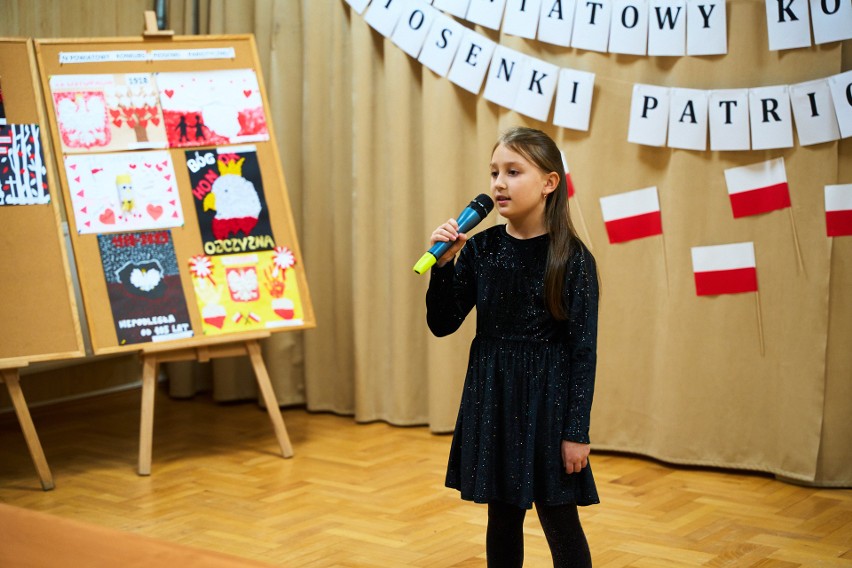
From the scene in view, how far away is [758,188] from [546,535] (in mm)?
1665

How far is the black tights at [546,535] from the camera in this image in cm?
181

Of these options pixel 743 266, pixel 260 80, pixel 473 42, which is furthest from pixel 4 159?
pixel 743 266

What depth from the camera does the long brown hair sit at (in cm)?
177

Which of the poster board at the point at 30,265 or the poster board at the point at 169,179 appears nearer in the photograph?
the poster board at the point at 30,265

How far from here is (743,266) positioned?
3088mm

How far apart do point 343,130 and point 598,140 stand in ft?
3.56

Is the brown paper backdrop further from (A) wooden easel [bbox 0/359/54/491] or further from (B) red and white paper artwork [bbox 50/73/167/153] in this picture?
(A) wooden easel [bbox 0/359/54/491]

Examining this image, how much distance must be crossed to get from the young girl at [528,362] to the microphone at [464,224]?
0.02m

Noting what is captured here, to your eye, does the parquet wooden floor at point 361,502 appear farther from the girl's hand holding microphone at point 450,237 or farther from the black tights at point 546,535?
the girl's hand holding microphone at point 450,237

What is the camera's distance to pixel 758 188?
305 centimetres

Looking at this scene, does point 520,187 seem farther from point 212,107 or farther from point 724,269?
point 212,107

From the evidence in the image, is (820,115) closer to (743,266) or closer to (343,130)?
(743,266)

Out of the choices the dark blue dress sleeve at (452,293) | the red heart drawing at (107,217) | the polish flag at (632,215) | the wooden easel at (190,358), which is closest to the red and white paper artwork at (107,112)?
the red heart drawing at (107,217)

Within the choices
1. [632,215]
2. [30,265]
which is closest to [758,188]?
[632,215]
